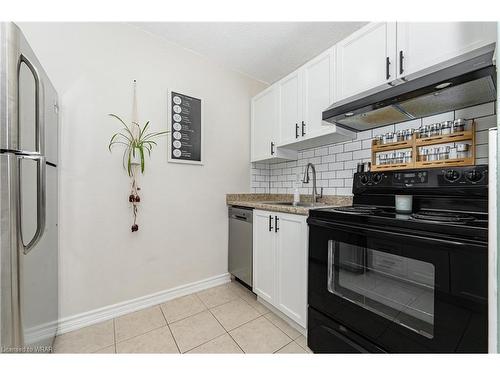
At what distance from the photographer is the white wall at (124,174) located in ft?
5.11

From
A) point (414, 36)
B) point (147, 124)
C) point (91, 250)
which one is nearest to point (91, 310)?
point (91, 250)

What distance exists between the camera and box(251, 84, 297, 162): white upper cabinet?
86.0 inches

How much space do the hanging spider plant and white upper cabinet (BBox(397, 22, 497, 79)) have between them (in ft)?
6.23

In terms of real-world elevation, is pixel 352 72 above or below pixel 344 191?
above

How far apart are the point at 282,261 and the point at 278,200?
3.46 ft

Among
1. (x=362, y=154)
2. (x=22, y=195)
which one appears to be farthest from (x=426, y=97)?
(x=22, y=195)

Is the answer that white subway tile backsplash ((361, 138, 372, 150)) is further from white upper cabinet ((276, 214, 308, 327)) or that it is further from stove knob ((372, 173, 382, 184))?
white upper cabinet ((276, 214, 308, 327))

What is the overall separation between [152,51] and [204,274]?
2183mm

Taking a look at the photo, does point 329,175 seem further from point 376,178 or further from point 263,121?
point 263,121

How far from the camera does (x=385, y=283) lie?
3.48 feet

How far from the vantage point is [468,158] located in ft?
3.95

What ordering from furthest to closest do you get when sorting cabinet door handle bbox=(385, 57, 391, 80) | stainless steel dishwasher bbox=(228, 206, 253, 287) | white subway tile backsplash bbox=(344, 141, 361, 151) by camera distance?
stainless steel dishwasher bbox=(228, 206, 253, 287), white subway tile backsplash bbox=(344, 141, 361, 151), cabinet door handle bbox=(385, 57, 391, 80)

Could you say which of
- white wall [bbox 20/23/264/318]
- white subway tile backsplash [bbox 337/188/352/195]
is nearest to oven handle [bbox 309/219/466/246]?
white subway tile backsplash [bbox 337/188/352/195]
